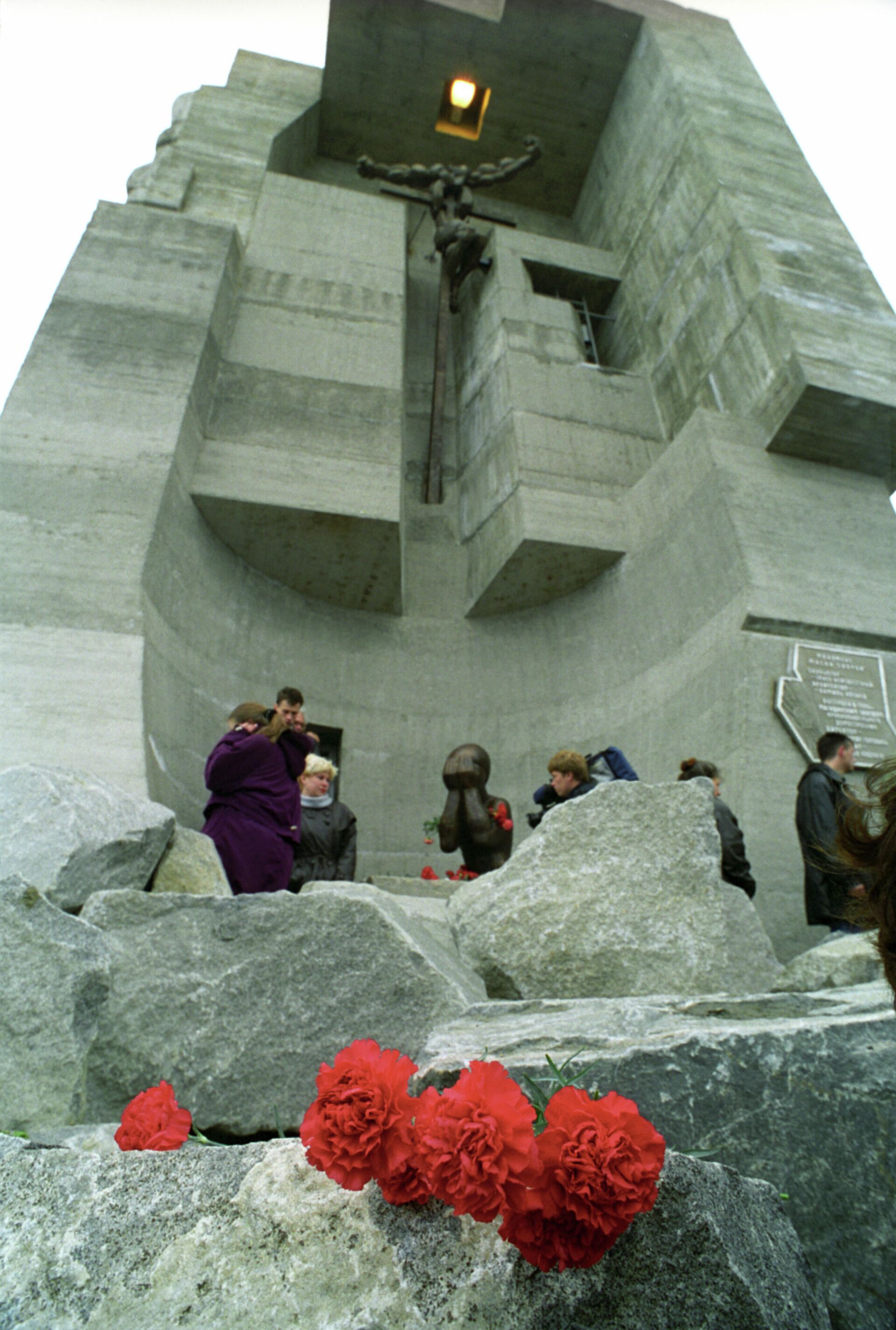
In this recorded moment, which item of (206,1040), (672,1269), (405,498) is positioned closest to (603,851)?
(206,1040)

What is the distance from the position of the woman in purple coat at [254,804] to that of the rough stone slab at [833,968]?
2484mm

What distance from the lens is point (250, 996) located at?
2.90 metres

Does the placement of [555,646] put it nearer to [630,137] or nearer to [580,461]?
[580,461]

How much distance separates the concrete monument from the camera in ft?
21.8

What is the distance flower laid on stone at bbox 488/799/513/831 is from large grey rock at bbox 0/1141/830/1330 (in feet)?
15.6

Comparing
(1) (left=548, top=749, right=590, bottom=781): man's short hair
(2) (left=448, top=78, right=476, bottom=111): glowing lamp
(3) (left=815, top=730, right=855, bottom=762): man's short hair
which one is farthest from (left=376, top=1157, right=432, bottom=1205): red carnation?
(2) (left=448, top=78, right=476, bottom=111): glowing lamp

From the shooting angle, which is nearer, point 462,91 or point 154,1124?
point 154,1124

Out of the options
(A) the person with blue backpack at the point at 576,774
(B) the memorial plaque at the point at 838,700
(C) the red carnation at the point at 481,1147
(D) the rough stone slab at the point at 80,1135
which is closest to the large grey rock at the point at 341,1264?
(C) the red carnation at the point at 481,1147

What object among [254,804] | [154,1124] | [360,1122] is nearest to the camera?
[360,1122]

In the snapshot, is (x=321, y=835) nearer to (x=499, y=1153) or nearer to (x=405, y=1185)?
(x=405, y=1185)

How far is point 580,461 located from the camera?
9.67m

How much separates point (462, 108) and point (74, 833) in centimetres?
1351

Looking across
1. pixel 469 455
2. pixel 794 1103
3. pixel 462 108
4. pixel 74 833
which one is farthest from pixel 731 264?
pixel 794 1103

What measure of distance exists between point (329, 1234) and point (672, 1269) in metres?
0.54
